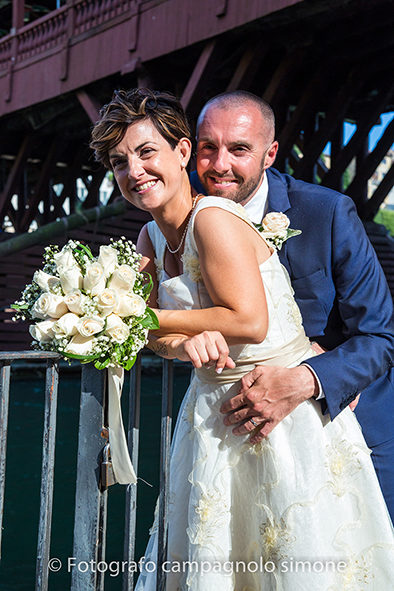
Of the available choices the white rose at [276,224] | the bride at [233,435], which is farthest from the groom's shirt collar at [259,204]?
the bride at [233,435]

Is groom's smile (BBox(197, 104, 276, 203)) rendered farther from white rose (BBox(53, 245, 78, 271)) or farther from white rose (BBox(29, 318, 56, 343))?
white rose (BBox(29, 318, 56, 343))

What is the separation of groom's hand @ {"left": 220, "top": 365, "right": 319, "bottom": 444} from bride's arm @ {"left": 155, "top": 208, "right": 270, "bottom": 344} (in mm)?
140

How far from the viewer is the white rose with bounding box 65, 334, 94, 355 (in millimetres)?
1567

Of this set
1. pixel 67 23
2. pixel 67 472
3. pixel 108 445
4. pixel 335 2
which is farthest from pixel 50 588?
pixel 67 23

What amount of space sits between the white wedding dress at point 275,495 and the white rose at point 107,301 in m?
0.32

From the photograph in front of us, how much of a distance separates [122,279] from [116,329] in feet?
0.42

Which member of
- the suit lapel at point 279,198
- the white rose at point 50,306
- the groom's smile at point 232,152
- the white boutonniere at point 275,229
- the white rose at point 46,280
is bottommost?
the white rose at point 50,306

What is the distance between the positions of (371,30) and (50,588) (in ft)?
27.4

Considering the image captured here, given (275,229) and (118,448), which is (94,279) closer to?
(118,448)

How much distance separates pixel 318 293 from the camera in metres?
2.18

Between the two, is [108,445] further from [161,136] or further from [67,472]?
[67,472]

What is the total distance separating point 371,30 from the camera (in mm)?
8961

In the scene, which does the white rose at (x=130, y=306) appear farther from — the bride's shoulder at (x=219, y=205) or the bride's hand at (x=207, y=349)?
the bride's shoulder at (x=219, y=205)

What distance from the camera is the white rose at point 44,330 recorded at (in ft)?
5.24
